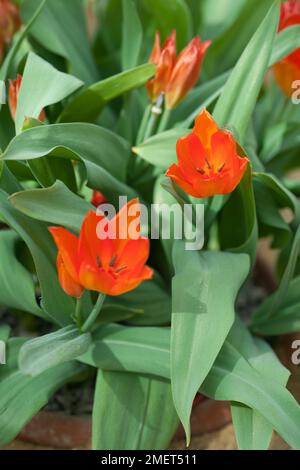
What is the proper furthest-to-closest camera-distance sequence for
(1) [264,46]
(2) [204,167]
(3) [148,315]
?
(3) [148,315], (1) [264,46], (2) [204,167]

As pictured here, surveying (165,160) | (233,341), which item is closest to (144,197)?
(165,160)

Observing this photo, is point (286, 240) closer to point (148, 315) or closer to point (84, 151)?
point (148, 315)

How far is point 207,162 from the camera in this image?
2.68 feet

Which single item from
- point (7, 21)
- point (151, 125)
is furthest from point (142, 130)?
point (7, 21)

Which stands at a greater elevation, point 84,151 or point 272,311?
point 84,151

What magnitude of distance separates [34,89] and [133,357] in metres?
0.36

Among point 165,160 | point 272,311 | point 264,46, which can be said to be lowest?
point 272,311

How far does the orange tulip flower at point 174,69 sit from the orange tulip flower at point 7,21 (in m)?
0.27

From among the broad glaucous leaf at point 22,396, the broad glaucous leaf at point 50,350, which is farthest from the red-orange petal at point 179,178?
the broad glaucous leaf at point 22,396

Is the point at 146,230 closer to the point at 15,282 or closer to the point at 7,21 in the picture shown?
the point at 15,282

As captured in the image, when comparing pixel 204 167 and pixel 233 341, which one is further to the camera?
pixel 233 341

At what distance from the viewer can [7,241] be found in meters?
0.98

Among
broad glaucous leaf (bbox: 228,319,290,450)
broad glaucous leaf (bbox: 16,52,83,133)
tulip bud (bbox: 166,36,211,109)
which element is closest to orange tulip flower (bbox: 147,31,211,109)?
tulip bud (bbox: 166,36,211,109)

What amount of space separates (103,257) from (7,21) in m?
0.52
